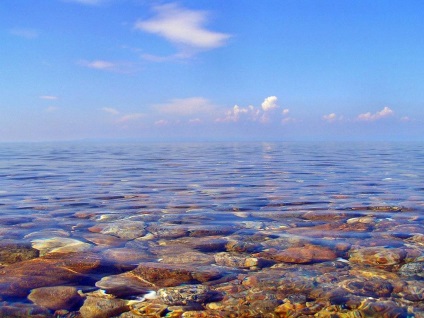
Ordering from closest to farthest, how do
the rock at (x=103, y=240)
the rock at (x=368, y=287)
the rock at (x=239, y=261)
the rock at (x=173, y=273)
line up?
the rock at (x=368, y=287)
the rock at (x=173, y=273)
the rock at (x=239, y=261)
the rock at (x=103, y=240)

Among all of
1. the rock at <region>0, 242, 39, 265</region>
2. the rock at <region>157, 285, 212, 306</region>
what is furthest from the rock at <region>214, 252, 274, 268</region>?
the rock at <region>0, 242, 39, 265</region>

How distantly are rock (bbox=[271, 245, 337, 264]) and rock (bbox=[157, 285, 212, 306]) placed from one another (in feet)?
4.19

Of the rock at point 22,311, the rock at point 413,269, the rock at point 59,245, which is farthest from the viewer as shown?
the rock at point 59,245

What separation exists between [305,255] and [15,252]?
3.59 metres

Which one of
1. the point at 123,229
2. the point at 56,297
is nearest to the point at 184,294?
the point at 56,297

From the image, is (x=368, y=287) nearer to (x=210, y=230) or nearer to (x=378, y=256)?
(x=378, y=256)

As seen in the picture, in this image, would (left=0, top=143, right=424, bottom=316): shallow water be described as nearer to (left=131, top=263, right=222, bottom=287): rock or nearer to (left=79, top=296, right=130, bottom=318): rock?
(left=131, top=263, right=222, bottom=287): rock

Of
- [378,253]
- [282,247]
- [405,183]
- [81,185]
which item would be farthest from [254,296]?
[405,183]

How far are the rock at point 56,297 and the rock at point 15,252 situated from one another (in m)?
1.10

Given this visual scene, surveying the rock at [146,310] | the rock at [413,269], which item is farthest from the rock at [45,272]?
the rock at [413,269]

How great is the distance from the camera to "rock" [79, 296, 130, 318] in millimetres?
3166

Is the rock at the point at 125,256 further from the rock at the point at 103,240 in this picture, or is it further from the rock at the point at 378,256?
the rock at the point at 378,256

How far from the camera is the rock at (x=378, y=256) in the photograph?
439 centimetres

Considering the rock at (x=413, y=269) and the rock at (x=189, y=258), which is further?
the rock at (x=189, y=258)
